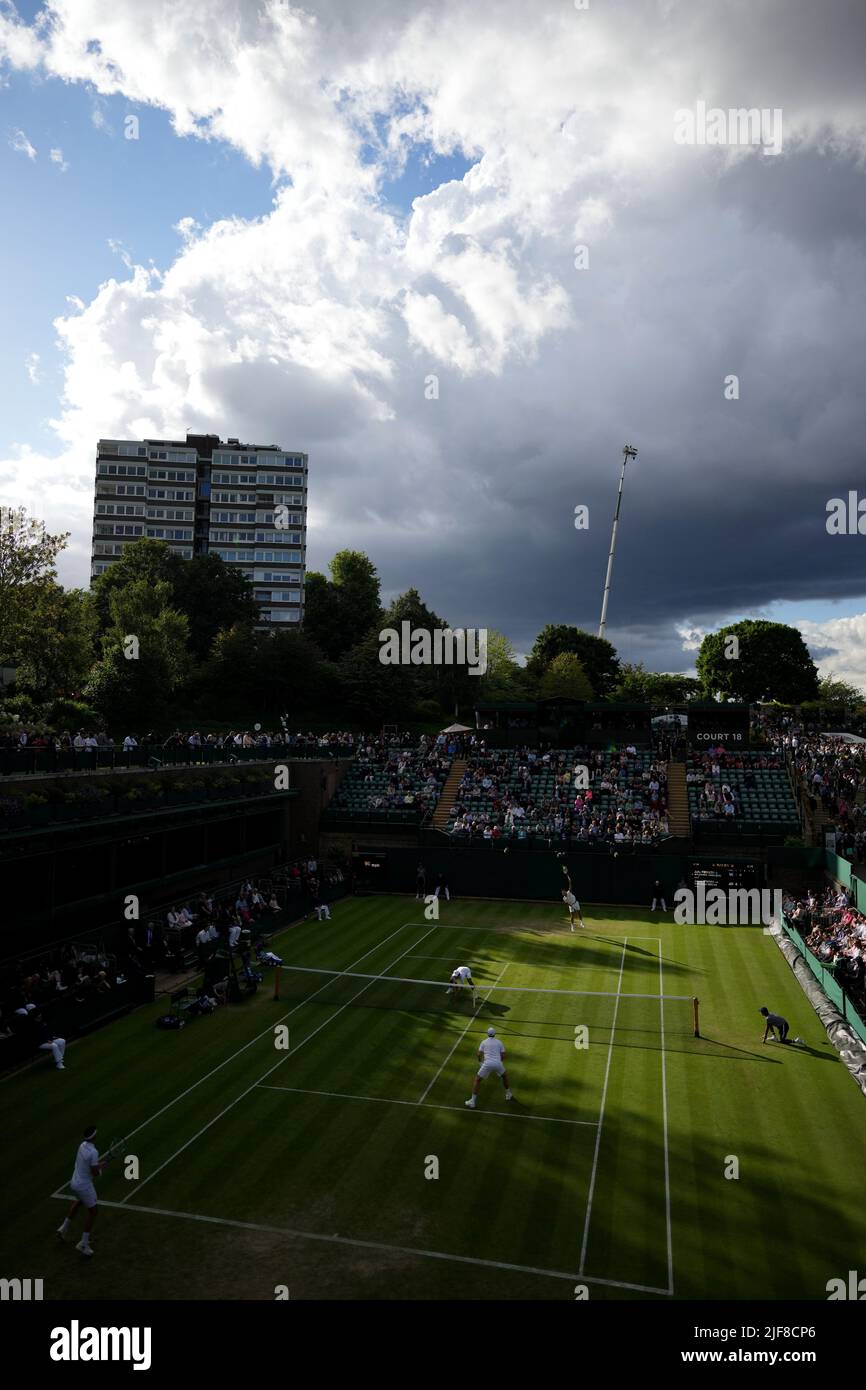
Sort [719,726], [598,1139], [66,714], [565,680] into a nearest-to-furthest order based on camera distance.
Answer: [598,1139] → [66,714] → [719,726] → [565,680]

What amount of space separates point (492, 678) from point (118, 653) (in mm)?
53425

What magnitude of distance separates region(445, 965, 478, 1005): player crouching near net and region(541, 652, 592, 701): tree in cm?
7637

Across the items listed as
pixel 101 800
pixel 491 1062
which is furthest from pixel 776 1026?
pixel 101 800

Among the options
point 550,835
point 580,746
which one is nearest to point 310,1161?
point 550,835

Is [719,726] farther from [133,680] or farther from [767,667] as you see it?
[767,667]

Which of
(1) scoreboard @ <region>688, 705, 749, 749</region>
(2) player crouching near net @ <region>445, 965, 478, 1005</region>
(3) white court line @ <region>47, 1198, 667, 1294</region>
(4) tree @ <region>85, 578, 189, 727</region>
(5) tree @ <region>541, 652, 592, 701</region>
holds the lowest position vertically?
(3) white court line @ <region>47, 1198, 667, 1294</region>

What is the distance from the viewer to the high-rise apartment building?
4835 inches

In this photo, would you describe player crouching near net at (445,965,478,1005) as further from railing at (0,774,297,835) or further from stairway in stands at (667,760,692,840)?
stairway in stands at (667,760,692,840)

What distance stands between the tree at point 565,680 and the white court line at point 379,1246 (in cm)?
8995

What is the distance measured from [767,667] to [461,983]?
318 ft

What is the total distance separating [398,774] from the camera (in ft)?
179

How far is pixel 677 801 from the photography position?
4931 cm

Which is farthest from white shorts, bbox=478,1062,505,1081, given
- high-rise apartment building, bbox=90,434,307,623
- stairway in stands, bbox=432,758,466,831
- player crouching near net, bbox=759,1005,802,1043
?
high-rise apartment building, bbox=90,434,307,623

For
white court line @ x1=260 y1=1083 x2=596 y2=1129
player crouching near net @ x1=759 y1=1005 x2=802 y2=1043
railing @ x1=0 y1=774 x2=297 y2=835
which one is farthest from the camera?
railing @ x1=0 y1=774 x2=297 y2=835
